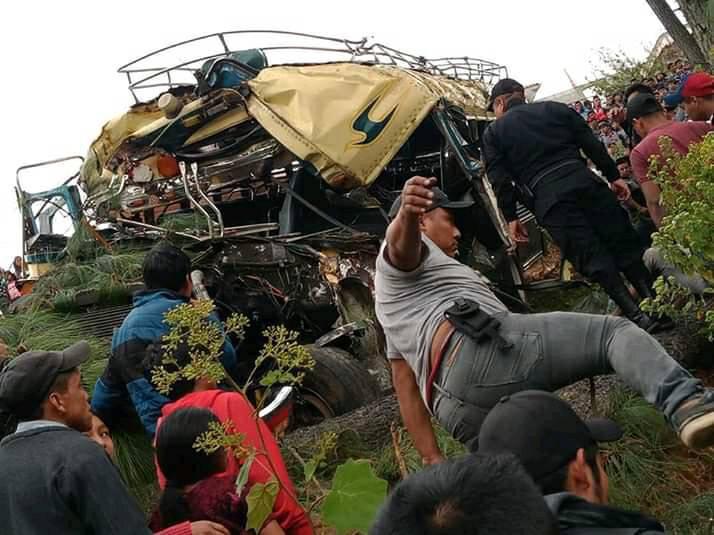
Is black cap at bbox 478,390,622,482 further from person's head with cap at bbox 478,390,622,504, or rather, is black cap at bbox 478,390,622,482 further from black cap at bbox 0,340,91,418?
black cap at bbox 0,340,91,418

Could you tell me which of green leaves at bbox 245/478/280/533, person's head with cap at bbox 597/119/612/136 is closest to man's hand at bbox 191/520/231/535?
green leaves at bbox 245/478/280/533

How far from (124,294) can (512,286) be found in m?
3.01

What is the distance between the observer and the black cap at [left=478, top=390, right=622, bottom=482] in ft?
6.31

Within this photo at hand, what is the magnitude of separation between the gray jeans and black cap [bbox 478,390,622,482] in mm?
769

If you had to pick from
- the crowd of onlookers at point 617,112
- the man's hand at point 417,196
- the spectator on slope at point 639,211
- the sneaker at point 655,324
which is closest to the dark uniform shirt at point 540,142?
the spectator on slope at point 639,211

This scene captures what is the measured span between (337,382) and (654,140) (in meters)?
2.47

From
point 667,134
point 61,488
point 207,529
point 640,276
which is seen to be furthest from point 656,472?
point 61,488

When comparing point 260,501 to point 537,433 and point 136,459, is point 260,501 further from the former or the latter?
point 136,459

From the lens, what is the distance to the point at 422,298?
3.17 metres

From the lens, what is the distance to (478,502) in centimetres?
159

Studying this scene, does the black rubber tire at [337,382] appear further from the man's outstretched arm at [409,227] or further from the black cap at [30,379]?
the black cap at [30,379]

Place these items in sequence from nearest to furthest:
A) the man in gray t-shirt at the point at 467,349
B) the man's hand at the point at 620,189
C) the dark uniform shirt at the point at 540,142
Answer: the man in gray t-shirt at the point at 467,349 < the dark uniform shirt at the point at 540,142 < the man's hand at the point at 620,189

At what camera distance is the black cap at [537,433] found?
1924 millimetres

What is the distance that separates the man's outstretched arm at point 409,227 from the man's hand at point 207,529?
1077mm
